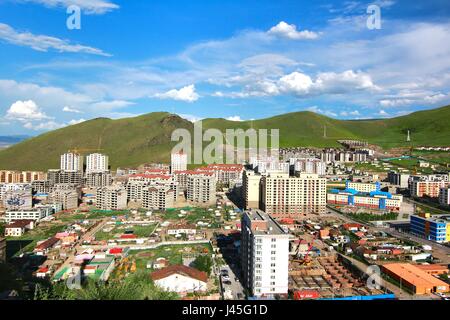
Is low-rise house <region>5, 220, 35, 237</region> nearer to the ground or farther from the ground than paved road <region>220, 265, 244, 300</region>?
farther from the ground

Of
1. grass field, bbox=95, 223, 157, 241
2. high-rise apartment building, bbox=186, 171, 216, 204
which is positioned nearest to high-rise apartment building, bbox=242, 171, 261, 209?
high-rise apartment building, bbox=186, 171, 216, 204

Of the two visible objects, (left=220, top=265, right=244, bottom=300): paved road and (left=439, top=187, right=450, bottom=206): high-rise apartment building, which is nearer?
(left=220, top=265, right=244, bottom=300): paved road

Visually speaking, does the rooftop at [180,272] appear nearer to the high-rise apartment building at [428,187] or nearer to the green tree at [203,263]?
the green tree at [203,263]

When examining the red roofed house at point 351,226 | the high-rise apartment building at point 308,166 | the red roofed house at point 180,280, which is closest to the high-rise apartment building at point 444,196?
the red roofed house at point 351,226

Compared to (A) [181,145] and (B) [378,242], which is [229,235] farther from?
(A) [181,145]

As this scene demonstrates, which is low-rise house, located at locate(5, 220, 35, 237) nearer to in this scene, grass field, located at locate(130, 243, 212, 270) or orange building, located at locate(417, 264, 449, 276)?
grass field, located at locate(130, 243, 212, 270)
